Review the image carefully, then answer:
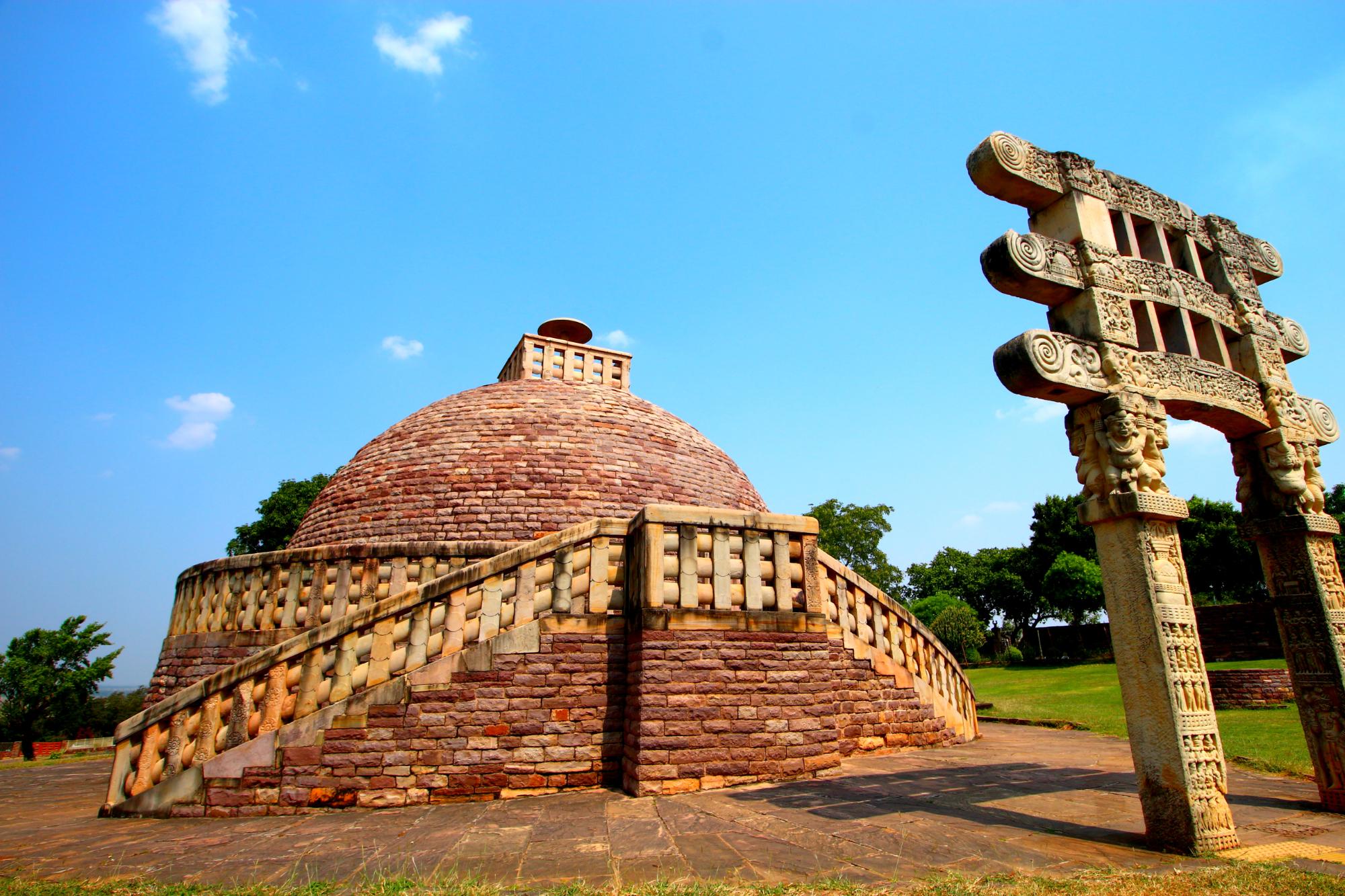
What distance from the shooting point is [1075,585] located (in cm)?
3344

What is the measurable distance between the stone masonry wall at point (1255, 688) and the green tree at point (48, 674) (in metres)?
33.9

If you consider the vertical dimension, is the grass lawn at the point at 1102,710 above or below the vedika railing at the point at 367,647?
below

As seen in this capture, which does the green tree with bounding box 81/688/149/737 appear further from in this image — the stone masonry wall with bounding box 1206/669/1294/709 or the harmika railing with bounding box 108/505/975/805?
the stone masonry wall with bounding box 1206/669/1294/709

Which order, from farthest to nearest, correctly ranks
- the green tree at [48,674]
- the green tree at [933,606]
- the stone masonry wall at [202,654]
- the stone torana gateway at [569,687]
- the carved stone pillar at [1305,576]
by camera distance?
the green tree at [933,606]
the green tree at [48,674]
the stone masonry wall at [202,654]
the stone torana gateway at [569,687]
the carved stone pillar at [1305,576]

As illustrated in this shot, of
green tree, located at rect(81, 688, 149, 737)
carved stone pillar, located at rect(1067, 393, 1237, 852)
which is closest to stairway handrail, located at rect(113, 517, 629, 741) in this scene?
carved stone pillar, located at rect(1067, 393, 1237, 852)

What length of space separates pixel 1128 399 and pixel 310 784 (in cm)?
721

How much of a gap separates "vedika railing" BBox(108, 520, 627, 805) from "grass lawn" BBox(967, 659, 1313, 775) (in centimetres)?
715

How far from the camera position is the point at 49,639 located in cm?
2538

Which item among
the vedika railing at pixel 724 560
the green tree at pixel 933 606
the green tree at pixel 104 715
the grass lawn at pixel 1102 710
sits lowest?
the green tree at pixel 104 715

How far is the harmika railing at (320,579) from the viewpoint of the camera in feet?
31.6

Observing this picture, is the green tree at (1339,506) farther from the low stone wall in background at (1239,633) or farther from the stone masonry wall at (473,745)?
the stone masonry wall at (473,745)

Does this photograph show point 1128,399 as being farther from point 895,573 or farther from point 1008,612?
point 1008,612

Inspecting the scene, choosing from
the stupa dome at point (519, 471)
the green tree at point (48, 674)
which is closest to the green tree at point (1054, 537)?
the stupa dome at point (519, 471)

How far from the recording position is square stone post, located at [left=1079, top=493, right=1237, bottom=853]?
14.0 feet
